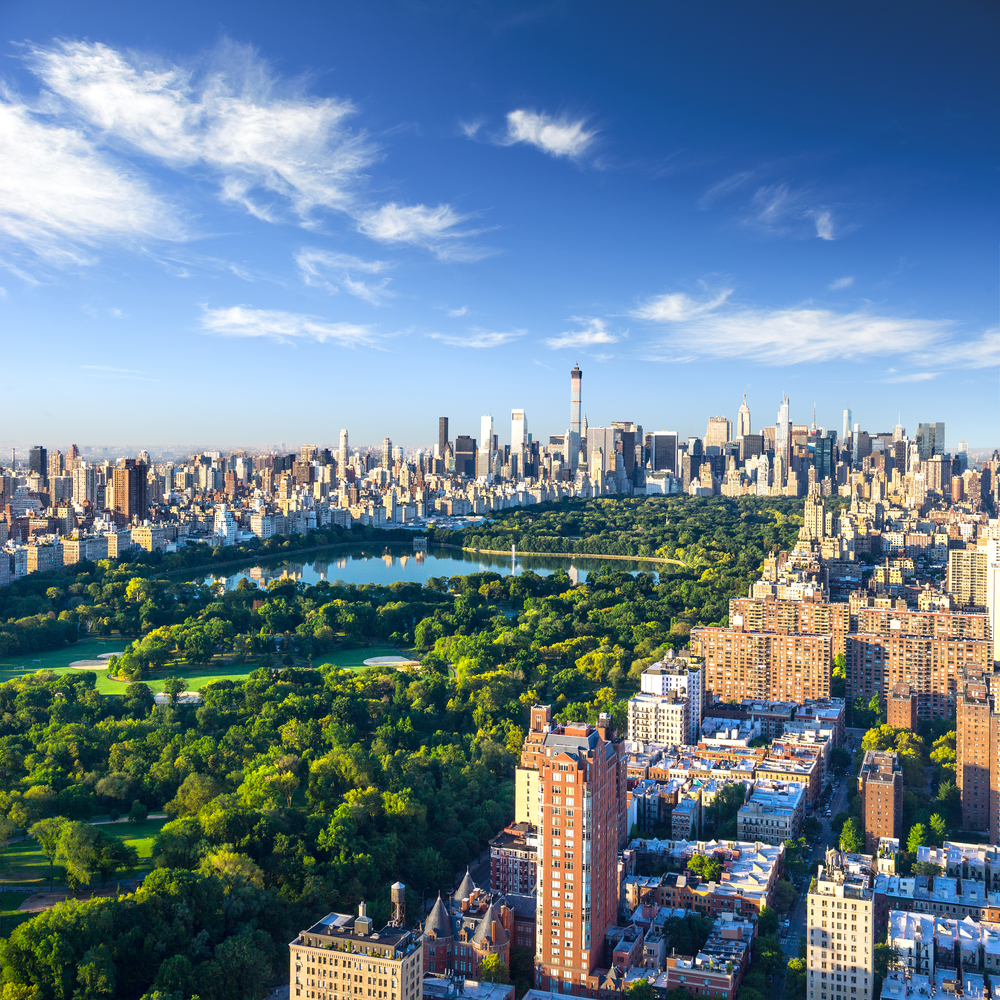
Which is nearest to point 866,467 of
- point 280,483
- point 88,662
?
point 280,483

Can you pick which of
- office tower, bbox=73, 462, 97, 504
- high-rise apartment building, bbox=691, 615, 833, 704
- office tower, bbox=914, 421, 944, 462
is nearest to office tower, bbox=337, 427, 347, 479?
office tower, bbox=73, 462, 97, 504

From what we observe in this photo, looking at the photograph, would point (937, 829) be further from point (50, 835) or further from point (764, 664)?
point (50, 835)

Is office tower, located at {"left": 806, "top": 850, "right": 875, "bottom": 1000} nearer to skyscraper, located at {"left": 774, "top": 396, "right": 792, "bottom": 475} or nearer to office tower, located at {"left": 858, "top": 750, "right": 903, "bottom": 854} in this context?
office tower, located at {"left": 858, "top": 750, "right": 903, "bottom": 854}

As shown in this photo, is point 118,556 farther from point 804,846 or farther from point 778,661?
point 804,846

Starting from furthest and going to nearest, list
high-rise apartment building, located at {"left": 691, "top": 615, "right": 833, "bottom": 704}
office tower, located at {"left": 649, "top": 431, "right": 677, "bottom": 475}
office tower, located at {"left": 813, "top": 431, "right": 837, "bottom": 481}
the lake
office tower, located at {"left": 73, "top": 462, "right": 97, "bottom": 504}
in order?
office tower, located at {"left": 649, "top": 431, "right": 677, "bottom": 475}
office tower, located at {"left": 813, "top": 431, "right": 837, "bottom": 481}
office tower, located at {"left": 73, "top": 462, "right": 97, "bottom": 504}
the lake
high-rise apartment building, located at {"left": 691, "top": 615, "right": 833, "bottom": 704}

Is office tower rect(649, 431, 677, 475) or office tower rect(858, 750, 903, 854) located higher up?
office tower rect(649, 431, 677, 475)
